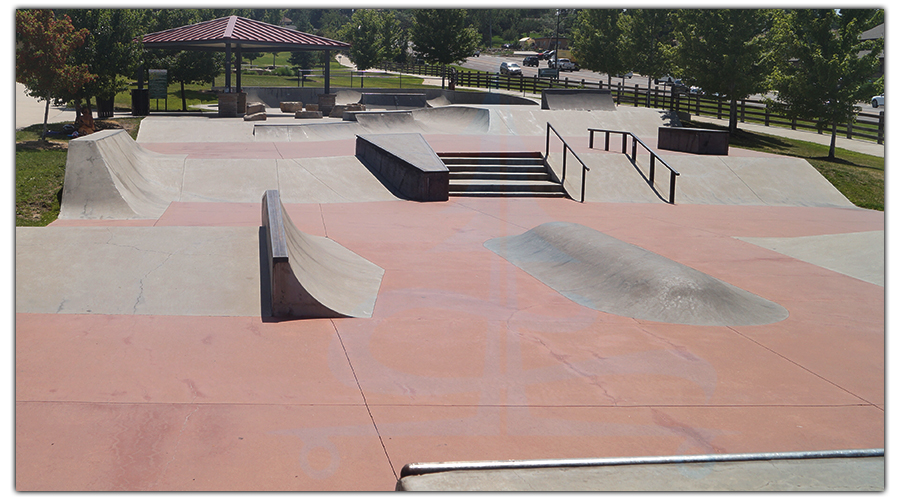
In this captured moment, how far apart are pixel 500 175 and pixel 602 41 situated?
89.2 ft

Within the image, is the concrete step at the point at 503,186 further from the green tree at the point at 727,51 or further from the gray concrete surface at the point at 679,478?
the green tree at the point at 727,51

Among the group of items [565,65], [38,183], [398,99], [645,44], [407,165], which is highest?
[565,65]

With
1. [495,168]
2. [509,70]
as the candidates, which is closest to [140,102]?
[495,168]

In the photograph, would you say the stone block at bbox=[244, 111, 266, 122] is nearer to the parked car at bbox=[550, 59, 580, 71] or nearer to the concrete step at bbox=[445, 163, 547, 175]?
the concrete step at bbox=[445, 163, 547, 175]

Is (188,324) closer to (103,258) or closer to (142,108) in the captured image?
(103,258)

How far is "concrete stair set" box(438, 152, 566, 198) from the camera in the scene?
1515cm

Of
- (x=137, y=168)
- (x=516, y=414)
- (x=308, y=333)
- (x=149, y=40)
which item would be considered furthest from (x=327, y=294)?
(x=149, y=40)

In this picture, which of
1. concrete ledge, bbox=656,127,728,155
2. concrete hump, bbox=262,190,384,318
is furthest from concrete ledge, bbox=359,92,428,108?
concrete hump, bbox=262,190,384,318

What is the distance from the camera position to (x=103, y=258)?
7867 millimetres

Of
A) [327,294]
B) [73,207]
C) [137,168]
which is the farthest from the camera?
[137,168]

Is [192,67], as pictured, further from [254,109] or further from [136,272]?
[136,272]

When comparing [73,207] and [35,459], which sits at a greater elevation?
[73,207]

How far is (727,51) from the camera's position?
88.0 feet

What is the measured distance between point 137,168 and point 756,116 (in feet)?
113
